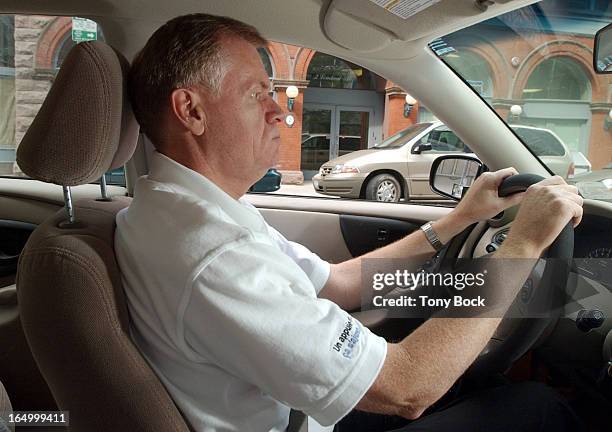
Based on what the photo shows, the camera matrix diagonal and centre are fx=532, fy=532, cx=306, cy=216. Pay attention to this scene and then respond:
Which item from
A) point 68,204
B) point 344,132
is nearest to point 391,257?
point 68,204

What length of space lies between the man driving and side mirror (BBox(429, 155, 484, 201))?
702 millimetres

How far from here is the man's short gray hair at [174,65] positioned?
1.09 m

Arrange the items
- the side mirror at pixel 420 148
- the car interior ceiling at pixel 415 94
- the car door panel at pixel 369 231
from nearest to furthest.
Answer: the car interior ceiling at pixel 415 94, the car door panel at pixel 369 231, the side mirror at pixel 420 148

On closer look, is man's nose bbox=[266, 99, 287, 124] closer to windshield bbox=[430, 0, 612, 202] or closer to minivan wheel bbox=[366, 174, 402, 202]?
windshield bbox=[430, 0, 612, 202]

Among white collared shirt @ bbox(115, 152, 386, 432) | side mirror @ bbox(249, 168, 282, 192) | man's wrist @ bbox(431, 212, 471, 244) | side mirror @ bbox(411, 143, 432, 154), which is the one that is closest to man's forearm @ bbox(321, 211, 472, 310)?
man's wrist @ bbox(431, 212, 471, 244)

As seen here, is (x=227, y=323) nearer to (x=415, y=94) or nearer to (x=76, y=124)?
(x=76, y=124)

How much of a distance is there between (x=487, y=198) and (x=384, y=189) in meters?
1.53

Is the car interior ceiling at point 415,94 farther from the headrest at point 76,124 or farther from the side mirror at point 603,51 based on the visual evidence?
the headrest at point 76,124

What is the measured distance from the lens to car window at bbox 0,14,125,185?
2.02 meters

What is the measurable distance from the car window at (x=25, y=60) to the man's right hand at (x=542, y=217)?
136 cm

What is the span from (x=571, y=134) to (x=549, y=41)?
604 millimetres

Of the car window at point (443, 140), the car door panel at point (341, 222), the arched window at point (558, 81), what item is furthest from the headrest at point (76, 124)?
the arched window at point (558, 81)

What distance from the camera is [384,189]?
9.89ft

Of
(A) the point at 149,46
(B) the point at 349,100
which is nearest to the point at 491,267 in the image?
(A) the point at 149,46
